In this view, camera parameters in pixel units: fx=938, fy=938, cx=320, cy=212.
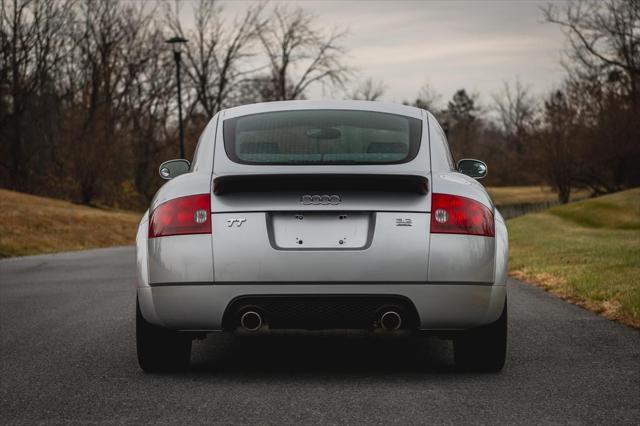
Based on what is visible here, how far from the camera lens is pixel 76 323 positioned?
27.9 feet

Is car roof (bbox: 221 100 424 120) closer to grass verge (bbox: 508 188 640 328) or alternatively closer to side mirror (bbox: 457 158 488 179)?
side mirror (bbox: 457 158 488 179)

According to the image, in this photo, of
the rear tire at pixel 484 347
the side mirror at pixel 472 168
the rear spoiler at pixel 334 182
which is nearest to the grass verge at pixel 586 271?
the side mirror at pixel 472 168

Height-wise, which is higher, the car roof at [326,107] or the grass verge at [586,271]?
the car roof at [326,107]

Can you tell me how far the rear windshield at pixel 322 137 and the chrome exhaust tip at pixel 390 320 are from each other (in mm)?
894

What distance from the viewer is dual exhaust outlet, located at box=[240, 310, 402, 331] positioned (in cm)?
523

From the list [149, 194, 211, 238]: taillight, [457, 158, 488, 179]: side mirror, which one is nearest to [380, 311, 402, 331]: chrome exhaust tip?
[149, 194, 211, 238]: taillight

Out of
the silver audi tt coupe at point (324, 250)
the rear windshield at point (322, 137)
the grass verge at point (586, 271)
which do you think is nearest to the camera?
the silver audi tt coupe at point (324, 250)

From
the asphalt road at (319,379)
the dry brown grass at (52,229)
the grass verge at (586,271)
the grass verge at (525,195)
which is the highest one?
the asphalt road at (319,379)

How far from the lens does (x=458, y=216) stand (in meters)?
5.26

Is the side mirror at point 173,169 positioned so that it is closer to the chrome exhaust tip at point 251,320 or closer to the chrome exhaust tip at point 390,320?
the chrome exhaust tip at point 251,320

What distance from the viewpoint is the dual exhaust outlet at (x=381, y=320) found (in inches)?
206

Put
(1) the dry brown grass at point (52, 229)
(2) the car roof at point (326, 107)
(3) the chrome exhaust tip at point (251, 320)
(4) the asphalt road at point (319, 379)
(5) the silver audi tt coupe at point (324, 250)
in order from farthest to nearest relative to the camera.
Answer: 1. (1) the dry brown grass at point (52, 229)
2. (2) the car roof at point (326, 107)
3. (3) the chrome exhaust tip at point (251, 320)
4. (5) the silver audi tt coupe at point (324, 250)
5. (4) the asphalt road at point (319, 379)

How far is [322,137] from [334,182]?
0.77m

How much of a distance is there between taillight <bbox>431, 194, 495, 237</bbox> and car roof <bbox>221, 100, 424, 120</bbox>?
97 cm
